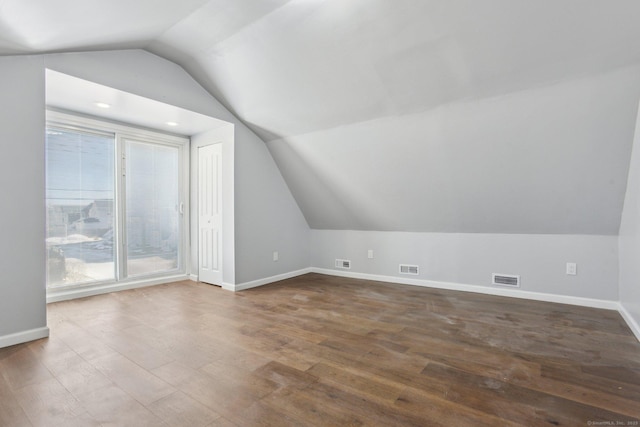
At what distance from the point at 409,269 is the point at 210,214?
3.01m

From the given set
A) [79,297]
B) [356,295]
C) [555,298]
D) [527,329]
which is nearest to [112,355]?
[79,297]

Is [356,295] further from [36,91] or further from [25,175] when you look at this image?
[36,91]

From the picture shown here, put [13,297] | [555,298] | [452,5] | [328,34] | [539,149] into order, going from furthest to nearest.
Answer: [555,298]
[539,149]
[328,34]
[13,297]
[452,5]

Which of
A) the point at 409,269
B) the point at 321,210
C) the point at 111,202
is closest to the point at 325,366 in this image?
the point at 409,269

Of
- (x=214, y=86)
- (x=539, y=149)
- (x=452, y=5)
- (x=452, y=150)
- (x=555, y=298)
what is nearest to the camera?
(x=452, y=5)

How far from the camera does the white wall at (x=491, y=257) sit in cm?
335

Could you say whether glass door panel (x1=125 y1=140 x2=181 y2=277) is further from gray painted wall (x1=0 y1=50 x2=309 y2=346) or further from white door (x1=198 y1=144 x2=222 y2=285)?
gray painted wall (x1=0 y1=50 x2=309 y2=346)

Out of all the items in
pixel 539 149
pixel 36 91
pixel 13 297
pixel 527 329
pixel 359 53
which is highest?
pixel 359 53

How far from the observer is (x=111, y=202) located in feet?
13.5

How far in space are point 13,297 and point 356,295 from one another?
3.26 meters

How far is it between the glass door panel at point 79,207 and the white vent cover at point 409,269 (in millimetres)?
3986

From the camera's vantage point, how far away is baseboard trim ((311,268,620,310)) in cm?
334

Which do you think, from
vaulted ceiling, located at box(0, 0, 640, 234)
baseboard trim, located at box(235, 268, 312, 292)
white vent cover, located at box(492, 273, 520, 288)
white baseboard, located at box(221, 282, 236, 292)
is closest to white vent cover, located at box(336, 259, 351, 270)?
baseboard trim, located at box(235, 268, 312, 292)

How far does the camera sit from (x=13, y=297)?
2449 mm
